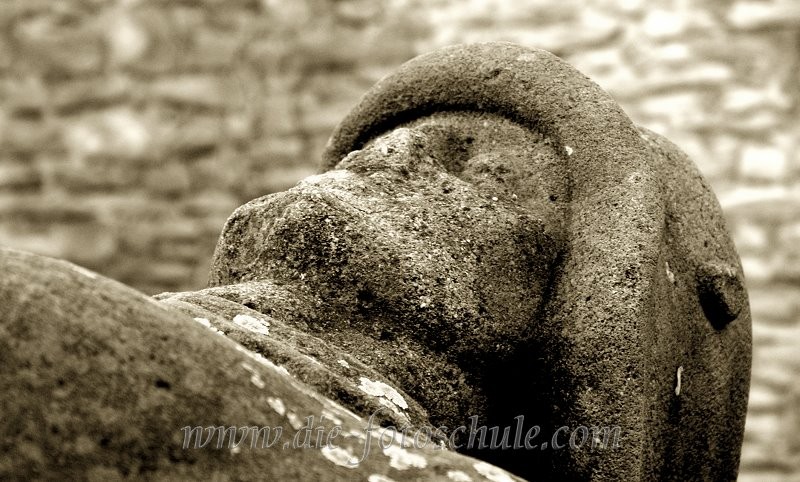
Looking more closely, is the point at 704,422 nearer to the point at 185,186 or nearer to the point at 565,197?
the point at 565,197

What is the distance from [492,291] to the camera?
4.25 ft

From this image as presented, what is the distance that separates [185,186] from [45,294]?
136 inches

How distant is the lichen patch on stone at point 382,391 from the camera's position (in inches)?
42.7

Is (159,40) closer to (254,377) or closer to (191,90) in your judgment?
(191,90)

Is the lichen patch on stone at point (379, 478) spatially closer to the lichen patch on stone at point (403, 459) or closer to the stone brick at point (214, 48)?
the lichen patch on stone at point (403, 459)

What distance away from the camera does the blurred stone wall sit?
3551 millimetres

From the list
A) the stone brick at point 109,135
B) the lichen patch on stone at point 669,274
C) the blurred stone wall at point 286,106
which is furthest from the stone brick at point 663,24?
the lichen patch on stone at point 669,274

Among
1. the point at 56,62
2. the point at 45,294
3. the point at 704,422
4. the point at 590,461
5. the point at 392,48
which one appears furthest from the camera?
the point at 56,62

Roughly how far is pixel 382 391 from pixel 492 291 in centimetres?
25

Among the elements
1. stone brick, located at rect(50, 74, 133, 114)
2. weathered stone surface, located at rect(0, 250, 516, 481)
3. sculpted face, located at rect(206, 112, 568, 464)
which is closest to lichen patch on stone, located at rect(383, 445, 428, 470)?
weathered stone surface, located at rect(0, 250, 516, 481)

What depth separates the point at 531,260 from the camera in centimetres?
134

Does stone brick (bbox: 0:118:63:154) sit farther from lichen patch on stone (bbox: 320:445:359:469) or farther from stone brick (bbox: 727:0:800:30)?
lichen patch on stone (bbox: 320:445:359:469)

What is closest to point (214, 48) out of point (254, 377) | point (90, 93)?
point (90, 93)

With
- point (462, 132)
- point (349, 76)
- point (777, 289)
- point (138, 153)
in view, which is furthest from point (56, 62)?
point (462, 132)
